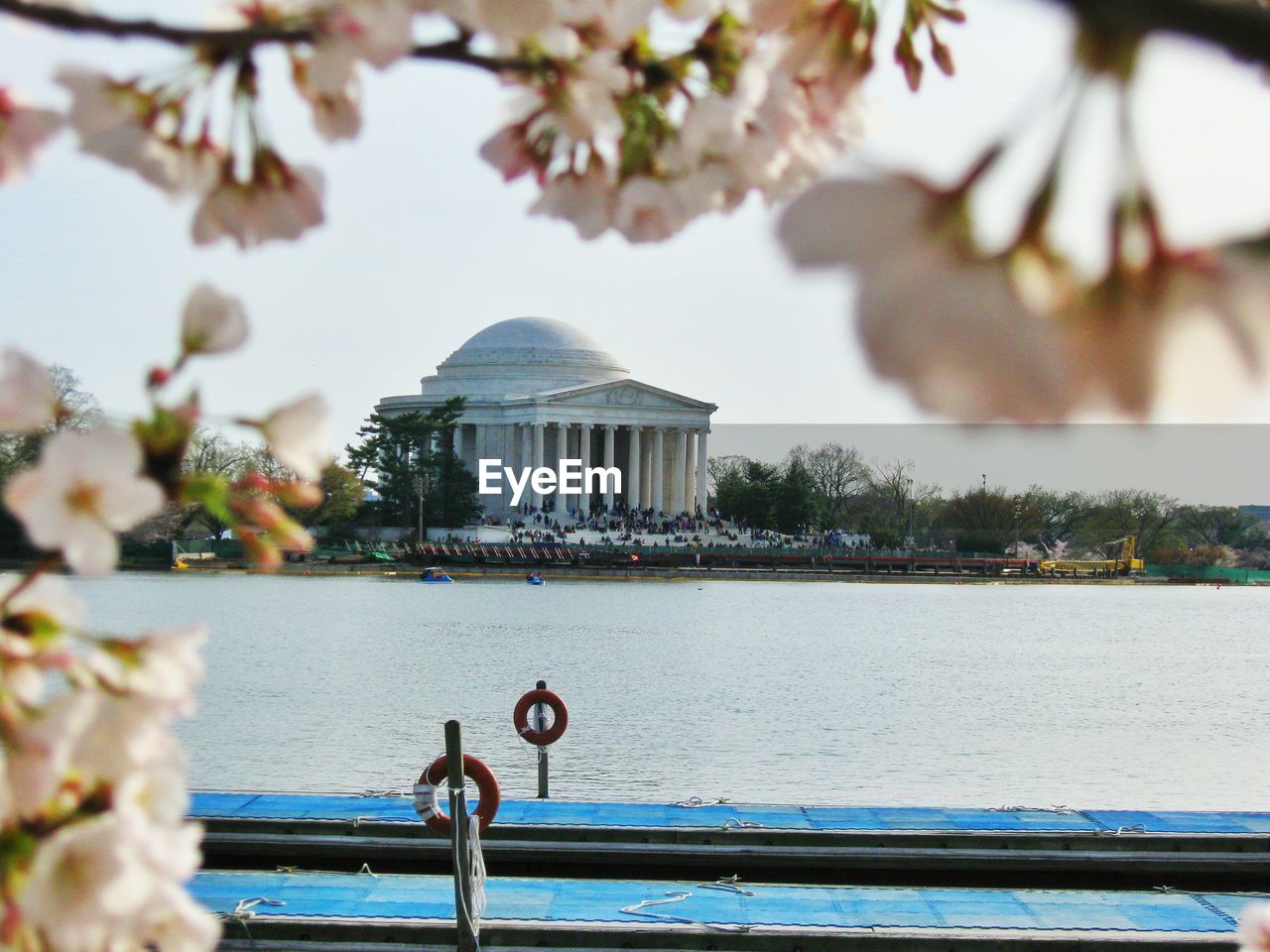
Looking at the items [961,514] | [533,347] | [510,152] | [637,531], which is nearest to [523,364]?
[533,347]

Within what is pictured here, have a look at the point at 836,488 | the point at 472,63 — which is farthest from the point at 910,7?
the point at 836,488

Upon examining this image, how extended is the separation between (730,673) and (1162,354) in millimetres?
29721

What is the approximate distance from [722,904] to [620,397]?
238 feet

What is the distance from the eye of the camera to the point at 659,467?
84562mm

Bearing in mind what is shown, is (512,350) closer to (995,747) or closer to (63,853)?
(995,747)

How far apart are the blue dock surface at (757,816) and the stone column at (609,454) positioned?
69430 mm

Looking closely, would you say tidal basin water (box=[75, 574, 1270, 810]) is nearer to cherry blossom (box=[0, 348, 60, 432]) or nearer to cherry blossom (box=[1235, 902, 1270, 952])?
cherry blossom (box=[1235, 902, 1270, 952])

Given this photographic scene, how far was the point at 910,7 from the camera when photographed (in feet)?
5.08

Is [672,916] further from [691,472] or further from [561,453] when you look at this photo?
[691,472]

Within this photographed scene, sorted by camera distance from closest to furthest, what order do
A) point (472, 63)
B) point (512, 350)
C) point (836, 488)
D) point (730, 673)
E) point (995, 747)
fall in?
point (472, 63)
point (995, 747)
point (730, 673)
point (512, 350)
point (836, 488)

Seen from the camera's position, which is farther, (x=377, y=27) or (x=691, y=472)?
(x=691, y=472)

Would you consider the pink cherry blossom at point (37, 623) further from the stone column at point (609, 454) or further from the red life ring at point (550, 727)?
the stone column at point (609, 454)

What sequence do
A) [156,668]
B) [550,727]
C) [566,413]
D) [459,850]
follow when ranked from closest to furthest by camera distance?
[156,668] < [459,850] < [550,727] < [566,413]
